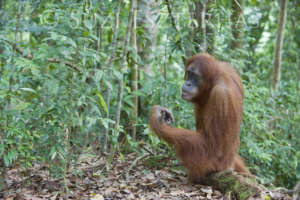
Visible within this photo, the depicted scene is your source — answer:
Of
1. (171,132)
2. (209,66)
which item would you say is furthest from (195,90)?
(171,132)

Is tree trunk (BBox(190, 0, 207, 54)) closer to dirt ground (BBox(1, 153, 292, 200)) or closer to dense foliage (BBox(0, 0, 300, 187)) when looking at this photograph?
dense foliage (BBox(0, 0, 300, 187))

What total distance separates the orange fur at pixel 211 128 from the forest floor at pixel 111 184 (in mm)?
312

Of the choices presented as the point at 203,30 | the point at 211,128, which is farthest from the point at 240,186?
the point at 203,30

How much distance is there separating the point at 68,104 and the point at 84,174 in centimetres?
124

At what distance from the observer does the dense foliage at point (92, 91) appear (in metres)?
3.07

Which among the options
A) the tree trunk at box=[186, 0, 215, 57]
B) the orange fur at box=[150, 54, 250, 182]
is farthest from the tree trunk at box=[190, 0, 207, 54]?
the orange fur at box=[150, 54, 250, 182]

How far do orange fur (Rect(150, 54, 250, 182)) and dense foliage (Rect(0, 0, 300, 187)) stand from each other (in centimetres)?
49

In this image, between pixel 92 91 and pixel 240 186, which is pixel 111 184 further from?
pixel 240 186

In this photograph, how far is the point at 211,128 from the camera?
3.71 meters

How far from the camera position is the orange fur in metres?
3.66

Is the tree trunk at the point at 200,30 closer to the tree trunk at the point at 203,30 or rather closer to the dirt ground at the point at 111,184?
the tree trunk at the point at 203,30

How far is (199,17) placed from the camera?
4738mm

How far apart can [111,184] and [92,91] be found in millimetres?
1144

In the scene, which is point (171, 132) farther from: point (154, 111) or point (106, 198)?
point (106, 198)
